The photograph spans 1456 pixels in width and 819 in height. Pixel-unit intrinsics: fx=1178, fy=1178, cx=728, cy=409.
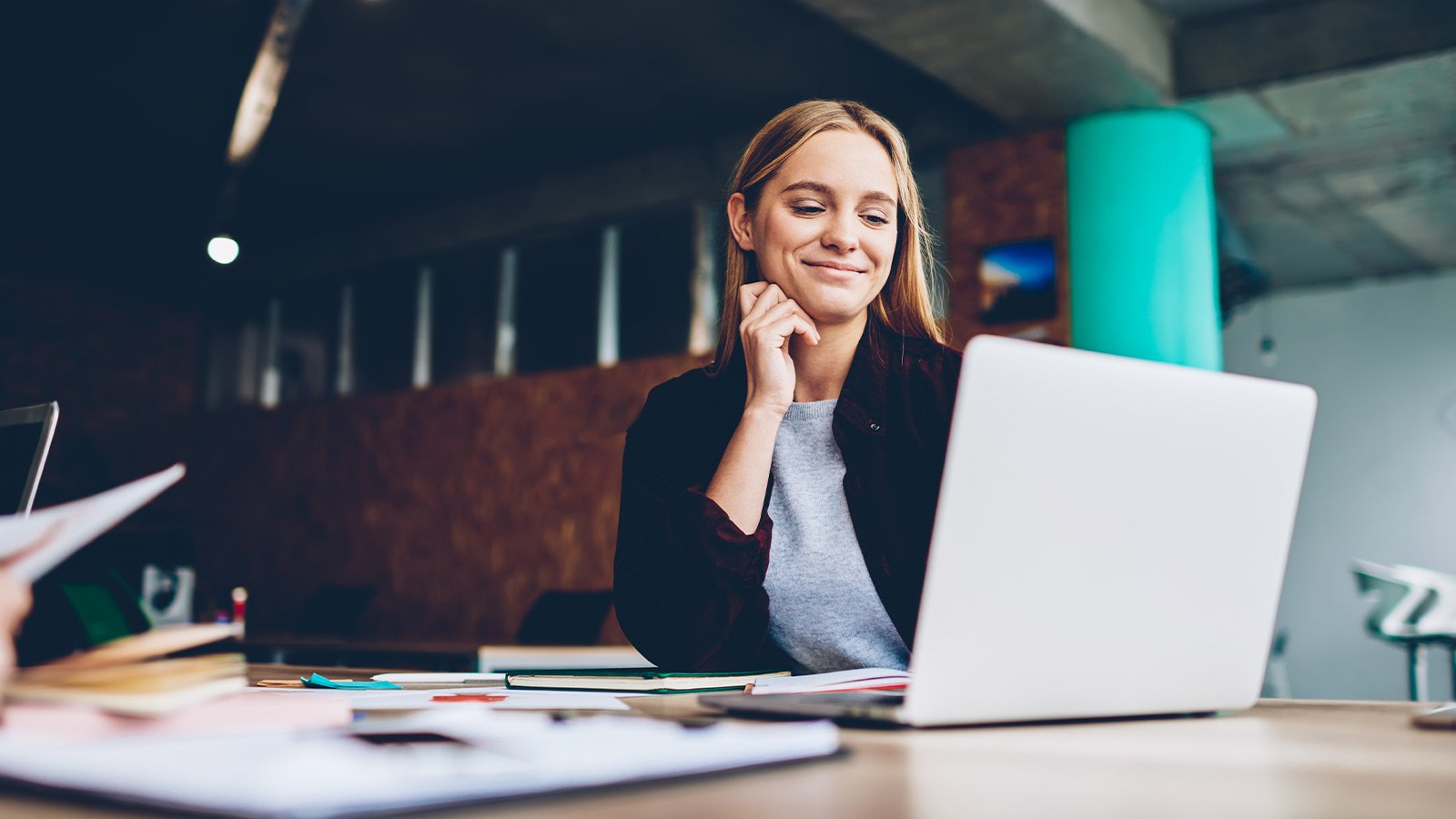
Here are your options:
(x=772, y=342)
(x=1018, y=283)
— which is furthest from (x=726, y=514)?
(x=1018, y=283)

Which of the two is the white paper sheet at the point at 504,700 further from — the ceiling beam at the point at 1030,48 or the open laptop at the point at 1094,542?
the ceiling beam at the point at 1030,48

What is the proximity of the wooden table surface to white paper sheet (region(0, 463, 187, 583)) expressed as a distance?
0.55 feet

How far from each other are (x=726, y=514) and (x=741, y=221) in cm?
55

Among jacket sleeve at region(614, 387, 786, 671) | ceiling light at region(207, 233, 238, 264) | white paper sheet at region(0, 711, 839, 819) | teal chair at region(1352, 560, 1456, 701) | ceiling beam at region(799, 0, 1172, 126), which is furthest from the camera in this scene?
teal chair at region(1352, 560, 1456, 701)

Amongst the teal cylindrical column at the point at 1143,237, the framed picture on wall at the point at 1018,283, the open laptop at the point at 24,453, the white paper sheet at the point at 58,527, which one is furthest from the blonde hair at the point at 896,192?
the framed picture on wall at the point at 1018,283

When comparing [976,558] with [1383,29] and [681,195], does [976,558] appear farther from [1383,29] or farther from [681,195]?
[681,195]

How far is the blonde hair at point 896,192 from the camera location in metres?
1.65

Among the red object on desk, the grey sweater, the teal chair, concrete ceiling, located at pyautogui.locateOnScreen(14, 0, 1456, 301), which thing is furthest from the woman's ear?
the teal chair

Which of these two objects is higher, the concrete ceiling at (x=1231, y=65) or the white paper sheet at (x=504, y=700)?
the concrete ceiling at (x=1231, y=65)

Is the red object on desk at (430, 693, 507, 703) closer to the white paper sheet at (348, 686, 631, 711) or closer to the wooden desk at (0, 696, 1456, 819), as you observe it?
the white paper sheet at (348, 686, 631, 711)

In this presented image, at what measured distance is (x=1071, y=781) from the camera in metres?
0.58

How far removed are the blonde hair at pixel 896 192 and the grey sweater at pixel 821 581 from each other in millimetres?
241

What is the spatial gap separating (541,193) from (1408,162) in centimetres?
516

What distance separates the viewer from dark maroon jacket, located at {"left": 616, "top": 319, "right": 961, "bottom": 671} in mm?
1374
